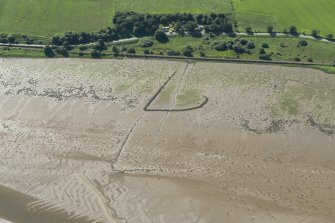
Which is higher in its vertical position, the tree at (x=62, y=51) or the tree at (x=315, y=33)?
the tree at (x=315, y=33)

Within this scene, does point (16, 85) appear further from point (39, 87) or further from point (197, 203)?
point (197, 203)

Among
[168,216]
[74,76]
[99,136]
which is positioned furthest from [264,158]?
[74,76]

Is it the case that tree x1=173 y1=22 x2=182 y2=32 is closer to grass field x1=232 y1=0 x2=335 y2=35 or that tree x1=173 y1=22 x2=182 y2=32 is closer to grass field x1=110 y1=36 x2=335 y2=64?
grass field x1=110 y1=36 x2=335 y2=64

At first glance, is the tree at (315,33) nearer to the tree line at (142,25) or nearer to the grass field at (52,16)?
the tree line at (142,25)

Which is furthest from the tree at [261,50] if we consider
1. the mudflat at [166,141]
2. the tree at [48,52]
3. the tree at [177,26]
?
the tree at [48,52]

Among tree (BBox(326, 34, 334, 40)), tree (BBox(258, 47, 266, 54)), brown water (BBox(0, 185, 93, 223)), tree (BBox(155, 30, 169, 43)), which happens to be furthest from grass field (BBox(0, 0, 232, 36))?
brown water (BBox(0, 185, 93, 223))
